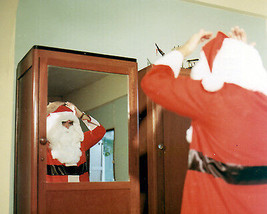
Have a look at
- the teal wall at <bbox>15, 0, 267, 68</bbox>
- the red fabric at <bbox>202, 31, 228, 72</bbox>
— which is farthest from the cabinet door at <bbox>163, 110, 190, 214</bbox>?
the red fabric at <bbox>202, 31, 228, 72</bbox>

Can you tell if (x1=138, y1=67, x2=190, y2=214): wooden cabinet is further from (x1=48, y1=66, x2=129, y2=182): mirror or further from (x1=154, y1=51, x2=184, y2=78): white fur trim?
(x1=154, y1=51, x2=184, y2=78): white fur trim

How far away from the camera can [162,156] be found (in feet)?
7.61

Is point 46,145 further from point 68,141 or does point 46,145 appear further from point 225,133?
point 225,133

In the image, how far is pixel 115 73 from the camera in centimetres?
222

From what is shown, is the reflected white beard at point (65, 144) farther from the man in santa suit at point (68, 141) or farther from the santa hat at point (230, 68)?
the santa hat at point (230, 68)

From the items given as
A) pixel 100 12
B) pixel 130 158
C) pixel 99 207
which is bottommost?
pixel 99 207

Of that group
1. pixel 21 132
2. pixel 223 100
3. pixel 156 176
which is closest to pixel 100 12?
pixel 21 132

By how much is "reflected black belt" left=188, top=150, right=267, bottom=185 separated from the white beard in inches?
35.1

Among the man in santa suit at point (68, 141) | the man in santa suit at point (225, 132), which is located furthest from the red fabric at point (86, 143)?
the man in santa suit at point (225, 132)

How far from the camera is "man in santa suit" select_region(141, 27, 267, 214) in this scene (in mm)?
1290

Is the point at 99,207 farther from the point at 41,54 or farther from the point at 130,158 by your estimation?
the point at 41,54

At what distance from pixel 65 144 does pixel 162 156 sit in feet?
2.04

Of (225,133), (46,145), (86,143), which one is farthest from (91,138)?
(225,133)

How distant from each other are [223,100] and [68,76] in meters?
1.02
